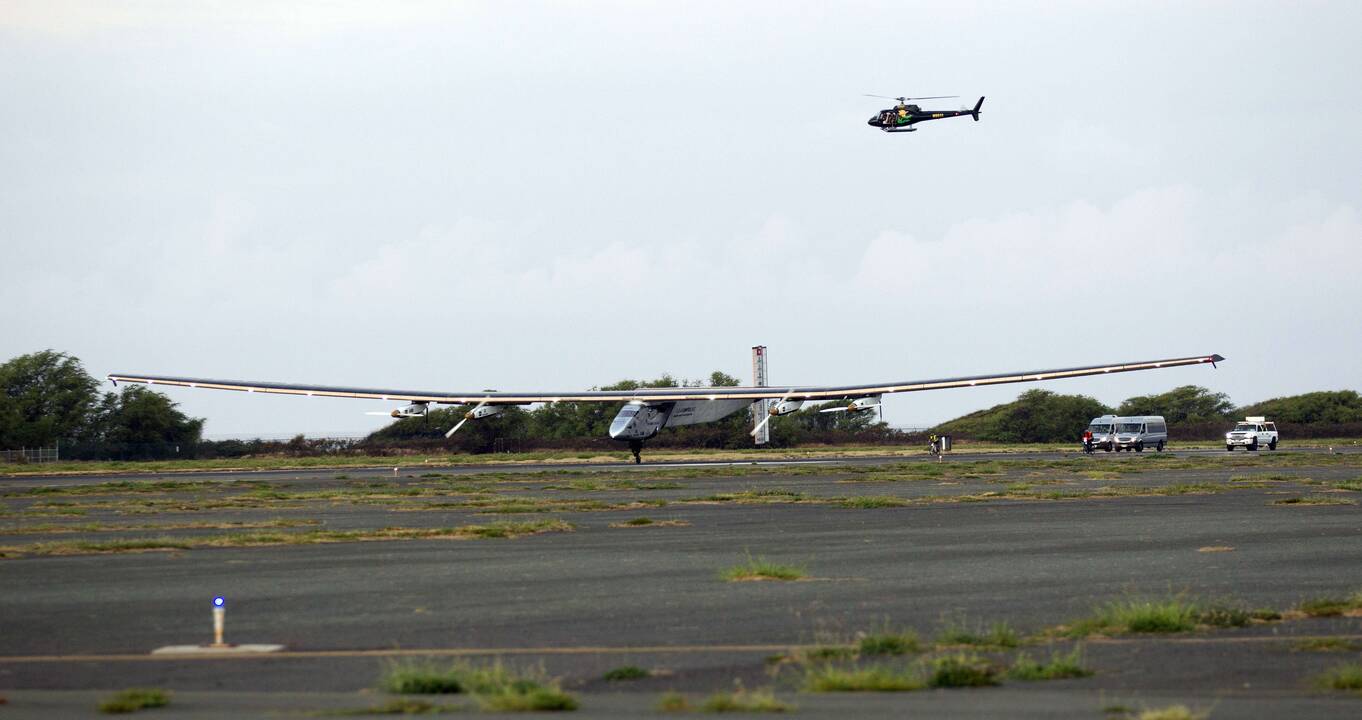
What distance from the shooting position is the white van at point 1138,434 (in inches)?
2817

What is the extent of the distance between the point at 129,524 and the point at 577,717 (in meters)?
21.7

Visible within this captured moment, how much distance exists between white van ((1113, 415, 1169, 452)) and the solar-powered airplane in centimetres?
404

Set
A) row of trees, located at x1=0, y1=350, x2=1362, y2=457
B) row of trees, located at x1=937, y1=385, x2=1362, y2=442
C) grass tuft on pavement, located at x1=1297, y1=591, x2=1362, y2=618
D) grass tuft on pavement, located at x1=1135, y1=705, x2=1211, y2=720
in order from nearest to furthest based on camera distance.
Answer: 1. grass tuft on pavement, located at x1=1135, y1=705, x2=1211, y2=720
2. grass tuft on pavement, located at x1=1297, y1=591, x2=1362, y2=618
3. row of trees, located at x1=0, y1=350, x2=1362, y2=457
4. row of trees, located at x1=937, y1=385, x2=1362, y2=442

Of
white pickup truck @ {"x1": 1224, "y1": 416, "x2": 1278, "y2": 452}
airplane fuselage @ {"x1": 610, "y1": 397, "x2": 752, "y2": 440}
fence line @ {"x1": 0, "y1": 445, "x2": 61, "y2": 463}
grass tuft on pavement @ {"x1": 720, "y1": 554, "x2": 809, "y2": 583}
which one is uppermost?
airplane fuselage @ {"x1": 610, "y1": 397, "x2": 752, "y2": 440}

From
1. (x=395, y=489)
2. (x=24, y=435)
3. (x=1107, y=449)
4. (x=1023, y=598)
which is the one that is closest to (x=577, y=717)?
(x=1023, y=598)

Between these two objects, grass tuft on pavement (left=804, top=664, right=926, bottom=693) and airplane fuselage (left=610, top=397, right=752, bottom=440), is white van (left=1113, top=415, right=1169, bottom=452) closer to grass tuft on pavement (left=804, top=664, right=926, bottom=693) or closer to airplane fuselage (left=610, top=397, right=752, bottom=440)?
airplane fuselage (left=610, top=397, right=752, bottom=440)

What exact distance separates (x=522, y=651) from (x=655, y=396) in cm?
5571

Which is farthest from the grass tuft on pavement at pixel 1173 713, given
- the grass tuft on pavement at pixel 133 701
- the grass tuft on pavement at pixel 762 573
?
the grass tuft on pavement at pixel 762 573

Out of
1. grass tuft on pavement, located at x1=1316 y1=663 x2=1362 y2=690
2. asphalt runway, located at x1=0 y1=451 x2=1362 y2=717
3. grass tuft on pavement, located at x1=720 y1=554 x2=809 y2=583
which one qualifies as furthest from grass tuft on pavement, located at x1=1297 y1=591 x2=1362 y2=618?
grass tuft on pavement, located at x1=720 y1=554 x2=809 y2=583

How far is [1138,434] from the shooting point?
71938 millimetres

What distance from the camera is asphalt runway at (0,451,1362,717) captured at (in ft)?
35.4

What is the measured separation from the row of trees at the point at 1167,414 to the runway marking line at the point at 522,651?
93968 mm

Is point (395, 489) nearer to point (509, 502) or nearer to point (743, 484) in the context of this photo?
point (509, 502)

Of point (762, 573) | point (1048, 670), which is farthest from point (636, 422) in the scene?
point (1048, 670)
